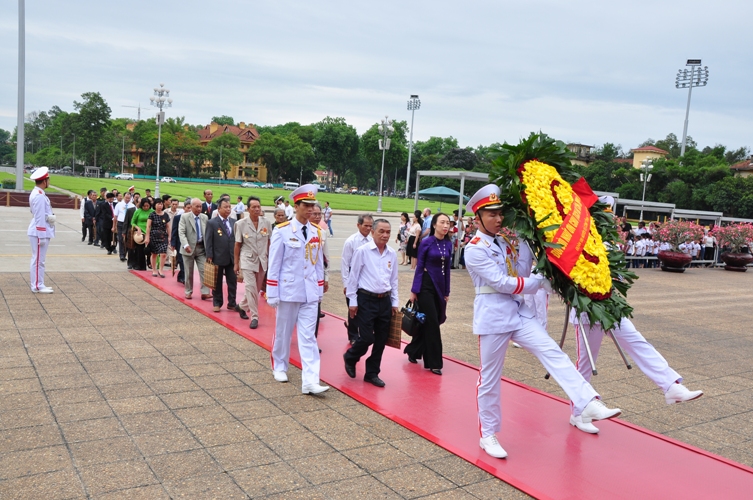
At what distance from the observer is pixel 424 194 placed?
2134 cm

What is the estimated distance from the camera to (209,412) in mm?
5160

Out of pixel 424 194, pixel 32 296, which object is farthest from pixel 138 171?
pixel 32 296

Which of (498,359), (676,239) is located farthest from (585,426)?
(676,239)

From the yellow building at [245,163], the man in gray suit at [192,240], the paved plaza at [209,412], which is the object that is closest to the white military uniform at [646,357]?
the paved plaza at [209,412]

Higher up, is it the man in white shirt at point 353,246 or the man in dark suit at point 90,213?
the man in white shirt at point 353,246

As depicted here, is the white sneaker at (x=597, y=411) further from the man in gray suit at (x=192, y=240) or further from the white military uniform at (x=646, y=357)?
the man in gray suit at (x=192, y=240)

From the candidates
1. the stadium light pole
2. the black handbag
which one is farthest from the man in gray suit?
the stadium light pole

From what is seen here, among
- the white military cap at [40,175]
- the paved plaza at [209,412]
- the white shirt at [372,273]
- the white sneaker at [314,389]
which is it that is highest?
the white military cap at [40,175]

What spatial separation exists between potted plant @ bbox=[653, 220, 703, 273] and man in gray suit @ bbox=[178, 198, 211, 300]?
685 inches

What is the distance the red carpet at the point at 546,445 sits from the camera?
4.16 meters

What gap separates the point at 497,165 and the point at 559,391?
2.99 m

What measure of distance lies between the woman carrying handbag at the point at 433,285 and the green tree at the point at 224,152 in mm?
91700

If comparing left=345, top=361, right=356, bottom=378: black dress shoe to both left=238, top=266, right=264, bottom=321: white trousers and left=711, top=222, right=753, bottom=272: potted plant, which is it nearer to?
left=238, top=266, right=264, bottom=321: white trousers

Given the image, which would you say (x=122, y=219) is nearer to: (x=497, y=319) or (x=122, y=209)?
(x=122, y=209)
